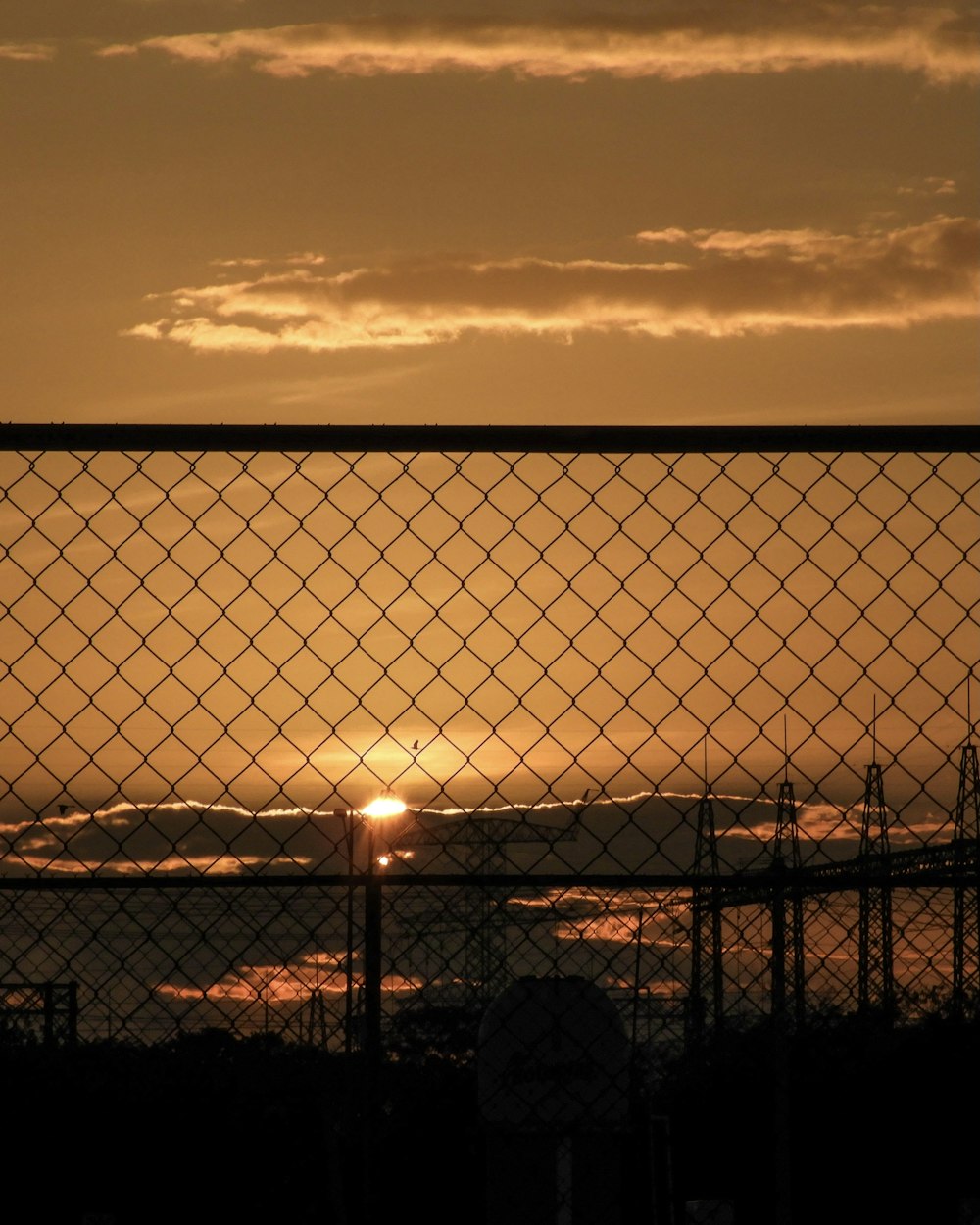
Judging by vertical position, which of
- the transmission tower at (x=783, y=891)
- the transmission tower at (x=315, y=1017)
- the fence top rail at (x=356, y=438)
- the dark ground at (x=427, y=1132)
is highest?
the fence top rail at (x=356, y=438)

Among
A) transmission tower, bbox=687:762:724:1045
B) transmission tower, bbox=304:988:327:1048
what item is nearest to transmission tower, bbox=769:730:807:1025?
transmission tower, bbox=687:762:724:1045

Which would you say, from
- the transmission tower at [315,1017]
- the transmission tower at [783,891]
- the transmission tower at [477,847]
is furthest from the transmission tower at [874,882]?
the transmission tower at [315,1017]

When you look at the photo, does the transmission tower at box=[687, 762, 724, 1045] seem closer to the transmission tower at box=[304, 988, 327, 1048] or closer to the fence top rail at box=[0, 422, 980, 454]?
the fence top rail at box=[0, 422, 980, 454]

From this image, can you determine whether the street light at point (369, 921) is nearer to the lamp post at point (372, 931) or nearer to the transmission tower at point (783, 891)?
the lamp post at point (372, 931)

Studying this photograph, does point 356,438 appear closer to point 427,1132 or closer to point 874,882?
point 874,882

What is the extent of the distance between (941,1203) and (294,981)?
Result: 20281mm

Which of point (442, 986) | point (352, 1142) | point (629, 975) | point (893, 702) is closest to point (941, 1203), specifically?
point (352, 1142)

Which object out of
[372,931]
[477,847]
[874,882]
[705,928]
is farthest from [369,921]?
[705,928]

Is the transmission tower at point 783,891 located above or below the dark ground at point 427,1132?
above

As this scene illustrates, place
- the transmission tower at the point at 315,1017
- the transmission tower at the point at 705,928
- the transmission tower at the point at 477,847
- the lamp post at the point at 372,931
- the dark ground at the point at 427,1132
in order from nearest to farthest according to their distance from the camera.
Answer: the lamp post at the point at 372,931 → the transmission tower at the point at 477,847 → the transmission tower at the point at 705,928 → the transmission tower at the point at 315,1017 → the dark ground at the point at 427,1132

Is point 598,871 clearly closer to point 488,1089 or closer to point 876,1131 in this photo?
point 488,1089

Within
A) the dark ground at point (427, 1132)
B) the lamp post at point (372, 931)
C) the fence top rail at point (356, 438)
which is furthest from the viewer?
the dark ground at point (427, 1132)

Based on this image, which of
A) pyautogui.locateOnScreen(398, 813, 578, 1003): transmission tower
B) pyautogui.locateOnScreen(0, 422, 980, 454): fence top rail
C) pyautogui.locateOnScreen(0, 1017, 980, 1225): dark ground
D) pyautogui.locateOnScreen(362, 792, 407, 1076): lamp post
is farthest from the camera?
pyautogui.locateOnScreen(0, 1017, 980, 1225): dark ground

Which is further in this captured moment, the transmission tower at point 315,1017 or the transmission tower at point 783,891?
the transmission tower at point 315,1017
